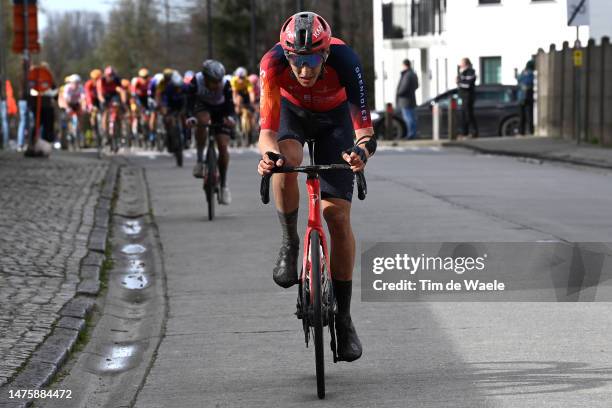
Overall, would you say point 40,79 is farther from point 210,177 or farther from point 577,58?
point 210,177

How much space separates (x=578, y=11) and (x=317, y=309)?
66.5ft

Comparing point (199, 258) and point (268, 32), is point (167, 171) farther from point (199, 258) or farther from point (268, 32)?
point (268, 32)

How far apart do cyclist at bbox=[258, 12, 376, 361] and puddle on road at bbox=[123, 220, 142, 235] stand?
8.05m

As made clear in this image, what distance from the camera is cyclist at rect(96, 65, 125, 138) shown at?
32062 mm

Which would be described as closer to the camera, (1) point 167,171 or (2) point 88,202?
(2) point 88,202

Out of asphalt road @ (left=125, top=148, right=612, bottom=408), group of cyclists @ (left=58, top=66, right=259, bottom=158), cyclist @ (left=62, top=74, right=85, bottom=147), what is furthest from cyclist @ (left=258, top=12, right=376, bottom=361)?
cyclist @ (left=62, top=74, right=85, bottom=147)

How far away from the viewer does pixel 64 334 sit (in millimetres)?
8719

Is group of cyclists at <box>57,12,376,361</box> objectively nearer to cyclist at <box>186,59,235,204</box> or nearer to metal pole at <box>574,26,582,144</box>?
cyclist at <box>186,59,235,204</box>

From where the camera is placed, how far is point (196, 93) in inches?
664

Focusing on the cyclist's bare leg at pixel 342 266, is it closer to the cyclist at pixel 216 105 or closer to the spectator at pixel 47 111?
the cyclist at pixel 216 105

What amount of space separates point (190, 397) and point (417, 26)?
57.0m

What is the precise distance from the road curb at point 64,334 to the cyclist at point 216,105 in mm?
2576

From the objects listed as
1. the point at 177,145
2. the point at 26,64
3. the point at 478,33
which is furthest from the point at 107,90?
the point at 478,33

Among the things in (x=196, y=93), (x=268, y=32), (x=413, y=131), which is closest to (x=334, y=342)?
(x=196, y=93)
